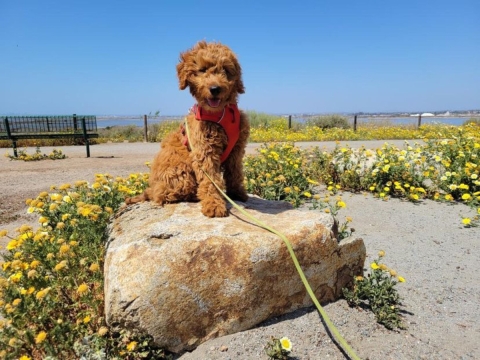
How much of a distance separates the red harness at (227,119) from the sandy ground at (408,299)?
1754 millimetres

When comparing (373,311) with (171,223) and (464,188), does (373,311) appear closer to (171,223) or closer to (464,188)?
(171,223)

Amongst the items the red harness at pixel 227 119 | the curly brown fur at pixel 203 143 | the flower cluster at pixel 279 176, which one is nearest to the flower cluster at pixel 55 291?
the curly brown fur at pixel 203 143

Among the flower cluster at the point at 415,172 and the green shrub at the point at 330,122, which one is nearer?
the flower cluster at the point at 415,172

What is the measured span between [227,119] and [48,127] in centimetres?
1455

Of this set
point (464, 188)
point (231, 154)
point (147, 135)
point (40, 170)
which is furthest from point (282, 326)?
point (147, 135)

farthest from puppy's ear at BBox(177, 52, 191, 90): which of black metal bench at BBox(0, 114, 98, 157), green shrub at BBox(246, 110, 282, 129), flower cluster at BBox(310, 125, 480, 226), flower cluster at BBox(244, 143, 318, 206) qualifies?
green shrub at BBox(246, 110, 282, 129)

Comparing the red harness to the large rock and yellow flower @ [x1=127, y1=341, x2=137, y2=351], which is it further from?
yellow flower @ [x1=127, y1=341, x2=137, y2=351]

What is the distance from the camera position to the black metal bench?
13.9 meters

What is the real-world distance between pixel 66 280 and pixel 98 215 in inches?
32.8

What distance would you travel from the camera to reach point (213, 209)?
3.21 m

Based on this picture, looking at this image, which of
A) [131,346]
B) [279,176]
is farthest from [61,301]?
[279,176]

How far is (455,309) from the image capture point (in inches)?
132

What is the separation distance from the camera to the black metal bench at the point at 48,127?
13.9 m

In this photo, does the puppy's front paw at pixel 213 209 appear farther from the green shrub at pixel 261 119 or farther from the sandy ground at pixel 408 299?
the green shrub at pixel 261 119
